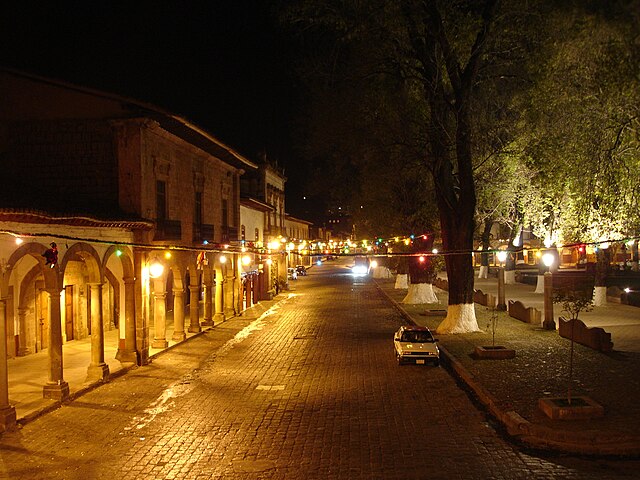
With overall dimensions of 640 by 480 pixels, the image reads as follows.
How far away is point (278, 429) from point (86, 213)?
7076mm

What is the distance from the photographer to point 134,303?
17.1 m

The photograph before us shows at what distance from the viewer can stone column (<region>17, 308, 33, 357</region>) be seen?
1827 cm

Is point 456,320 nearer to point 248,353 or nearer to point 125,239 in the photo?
point 248,353

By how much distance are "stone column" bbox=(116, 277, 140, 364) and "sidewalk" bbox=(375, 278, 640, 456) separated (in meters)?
8.79

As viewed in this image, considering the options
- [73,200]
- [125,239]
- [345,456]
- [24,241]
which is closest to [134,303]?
[125,239]

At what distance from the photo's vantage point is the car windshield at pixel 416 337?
54.5 ft

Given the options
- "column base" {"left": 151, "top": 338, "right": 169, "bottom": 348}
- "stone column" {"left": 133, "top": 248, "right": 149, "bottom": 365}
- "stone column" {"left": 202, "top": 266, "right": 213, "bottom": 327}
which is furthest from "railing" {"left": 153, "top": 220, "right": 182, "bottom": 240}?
"stone column" {"left": 202, "top": 266, "right": 213, "bottom": 327}

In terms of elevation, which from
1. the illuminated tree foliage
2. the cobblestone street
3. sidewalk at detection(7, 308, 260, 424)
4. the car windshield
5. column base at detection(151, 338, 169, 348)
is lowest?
the cobblestone street

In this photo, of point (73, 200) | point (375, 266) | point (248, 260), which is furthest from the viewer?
point (375, 266)

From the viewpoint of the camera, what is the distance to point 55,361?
13.2 meters

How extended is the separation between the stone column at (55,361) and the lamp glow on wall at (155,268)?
4971mm

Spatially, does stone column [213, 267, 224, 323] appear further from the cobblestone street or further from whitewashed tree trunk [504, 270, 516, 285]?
whitewashed tree trunk [504, 270, 516, 285]

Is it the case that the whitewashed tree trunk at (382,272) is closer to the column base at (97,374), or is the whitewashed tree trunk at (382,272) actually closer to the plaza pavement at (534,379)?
the plaza pavement at (534,379)

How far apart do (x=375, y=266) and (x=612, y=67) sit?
5748cm
